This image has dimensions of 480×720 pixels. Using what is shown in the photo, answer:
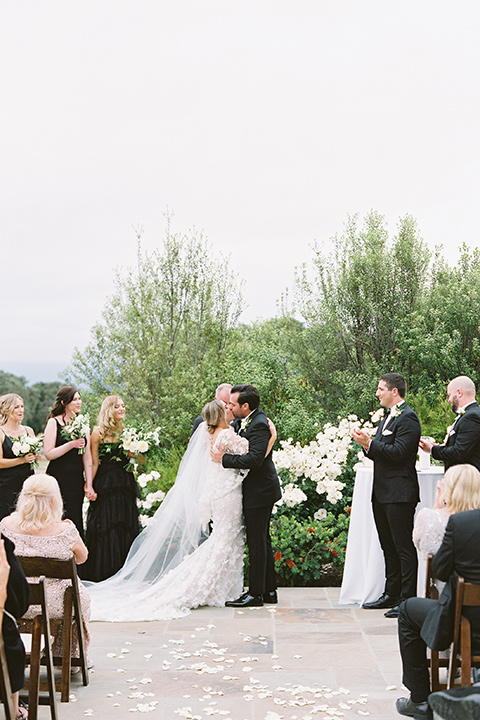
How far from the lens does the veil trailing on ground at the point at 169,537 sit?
6680 millimetres

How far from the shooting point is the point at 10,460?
6.78 m

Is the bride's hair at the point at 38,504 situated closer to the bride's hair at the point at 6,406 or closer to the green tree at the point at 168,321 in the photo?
the bride's hair at the point at 6,406

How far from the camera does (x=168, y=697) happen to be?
13.9 feet

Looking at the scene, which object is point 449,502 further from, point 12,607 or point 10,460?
point 10,460

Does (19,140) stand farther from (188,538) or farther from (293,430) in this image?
(188,538)

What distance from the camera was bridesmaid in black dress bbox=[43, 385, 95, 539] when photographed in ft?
22.7

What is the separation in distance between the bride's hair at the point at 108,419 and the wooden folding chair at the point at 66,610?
2.93 metres

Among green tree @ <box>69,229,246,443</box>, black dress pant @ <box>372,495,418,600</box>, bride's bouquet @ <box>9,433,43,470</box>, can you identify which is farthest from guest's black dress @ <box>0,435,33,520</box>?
green tree @ <box>69,229,246,443</box>

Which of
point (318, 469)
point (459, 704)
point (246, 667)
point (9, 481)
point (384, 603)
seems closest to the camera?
point (459, 704)

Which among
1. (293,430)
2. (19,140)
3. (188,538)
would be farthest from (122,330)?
(188,538)

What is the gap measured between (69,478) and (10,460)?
582 mm

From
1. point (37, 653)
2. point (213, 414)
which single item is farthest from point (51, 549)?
point (213, 414)

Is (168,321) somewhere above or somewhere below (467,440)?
above

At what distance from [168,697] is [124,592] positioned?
2.38 metres
